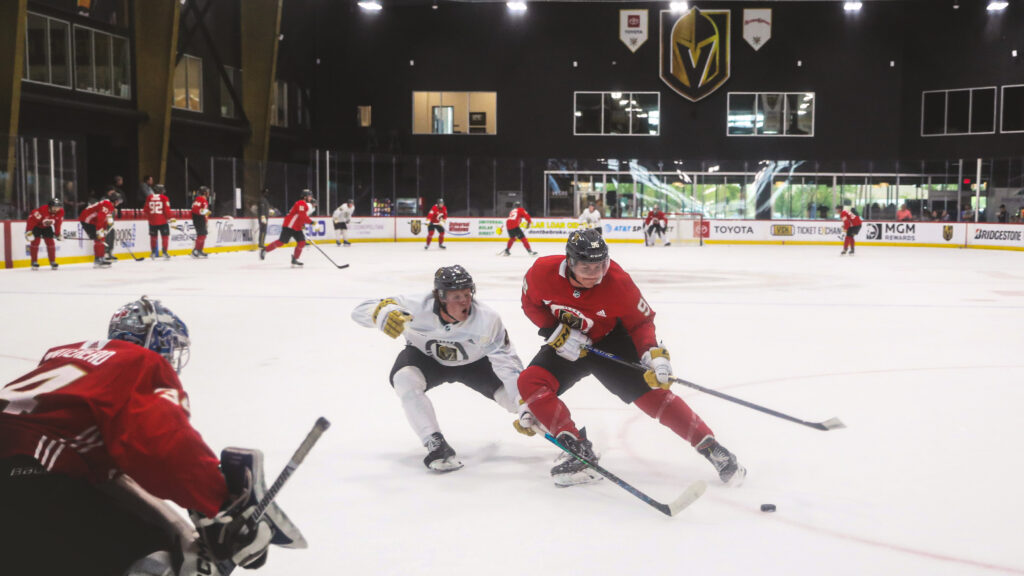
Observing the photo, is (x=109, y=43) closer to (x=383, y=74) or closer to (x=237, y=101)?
(x=237, y=101)

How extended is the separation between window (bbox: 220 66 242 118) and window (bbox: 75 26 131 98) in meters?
3.98

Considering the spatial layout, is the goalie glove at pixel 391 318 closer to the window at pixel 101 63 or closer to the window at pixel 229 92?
the window at pixel 101 63

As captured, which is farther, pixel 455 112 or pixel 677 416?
pixel 455 112

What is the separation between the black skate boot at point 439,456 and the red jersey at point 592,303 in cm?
61

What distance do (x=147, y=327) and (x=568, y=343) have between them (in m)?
1.93

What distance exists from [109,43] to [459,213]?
35.2ft

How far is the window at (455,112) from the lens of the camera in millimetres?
27703

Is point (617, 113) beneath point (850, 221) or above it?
above

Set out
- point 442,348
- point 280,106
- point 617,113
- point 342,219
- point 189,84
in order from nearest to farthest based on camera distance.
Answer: point 442,348, point 342,219, point 189,84, point 280,106, point 617,113

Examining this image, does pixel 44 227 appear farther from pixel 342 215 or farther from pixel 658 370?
pixel 658 370

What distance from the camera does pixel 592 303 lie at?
348cm

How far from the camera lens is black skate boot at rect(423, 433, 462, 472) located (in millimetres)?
3438

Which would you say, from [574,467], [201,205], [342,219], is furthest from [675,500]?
[342,219]

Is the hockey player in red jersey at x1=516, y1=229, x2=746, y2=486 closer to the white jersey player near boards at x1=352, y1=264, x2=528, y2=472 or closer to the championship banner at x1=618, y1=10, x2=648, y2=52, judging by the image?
the white jersey player near boards at x1=352, y1=264, x2=528, y2=472
